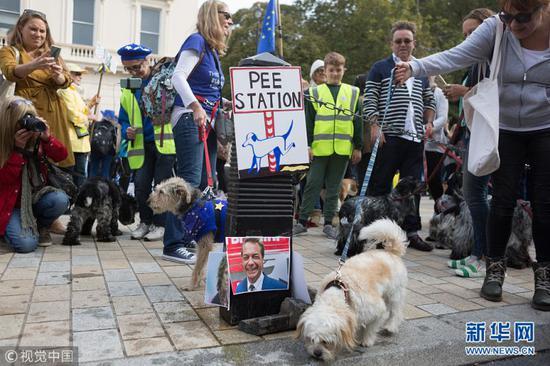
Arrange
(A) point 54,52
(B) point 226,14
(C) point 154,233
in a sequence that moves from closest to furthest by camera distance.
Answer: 1. (B) point 226,14
2. (A) point 54,52
3. (C) point 154,233

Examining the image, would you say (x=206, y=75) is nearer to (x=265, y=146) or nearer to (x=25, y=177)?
(x=265, y=146)

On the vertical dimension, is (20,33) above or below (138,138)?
above

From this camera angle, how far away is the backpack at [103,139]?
8.45m

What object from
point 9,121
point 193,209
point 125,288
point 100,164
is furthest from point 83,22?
point 125,288

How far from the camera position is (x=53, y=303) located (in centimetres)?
335

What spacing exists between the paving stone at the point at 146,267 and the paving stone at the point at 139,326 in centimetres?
123

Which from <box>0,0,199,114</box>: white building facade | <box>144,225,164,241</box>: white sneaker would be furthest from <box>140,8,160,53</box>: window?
<box>144,225,164,241</box>: white sneaker

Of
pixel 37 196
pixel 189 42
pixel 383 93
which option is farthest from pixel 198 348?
pixel 383 93

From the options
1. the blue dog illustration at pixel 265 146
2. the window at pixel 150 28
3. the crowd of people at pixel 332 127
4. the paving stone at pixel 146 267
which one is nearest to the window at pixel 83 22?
the window at pixel 150 28

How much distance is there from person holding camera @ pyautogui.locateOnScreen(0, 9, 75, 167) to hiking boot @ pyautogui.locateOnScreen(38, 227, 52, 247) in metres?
0.82

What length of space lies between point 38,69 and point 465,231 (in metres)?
5.01

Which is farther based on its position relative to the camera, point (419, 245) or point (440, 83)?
point (419, 245)

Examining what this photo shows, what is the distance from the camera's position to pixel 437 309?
11.8ft

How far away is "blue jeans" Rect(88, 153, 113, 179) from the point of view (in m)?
8.74
